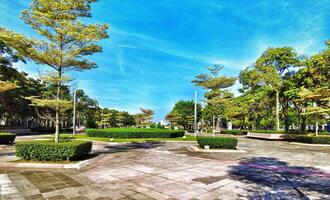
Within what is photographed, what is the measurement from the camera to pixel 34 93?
49781mm

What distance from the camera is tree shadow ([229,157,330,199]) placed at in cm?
704

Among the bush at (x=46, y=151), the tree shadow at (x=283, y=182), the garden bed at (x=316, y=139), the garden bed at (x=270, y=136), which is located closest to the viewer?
the tree shadow at (x=283, y=182)

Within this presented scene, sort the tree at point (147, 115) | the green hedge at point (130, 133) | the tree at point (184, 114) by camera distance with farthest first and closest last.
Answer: the tree at point (184, 114) → the tree at point (147, 115) → the green hedge at point (130, 133)

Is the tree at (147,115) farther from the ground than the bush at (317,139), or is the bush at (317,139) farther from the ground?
the tree at (147,115)

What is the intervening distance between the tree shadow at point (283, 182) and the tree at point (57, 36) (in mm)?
10198

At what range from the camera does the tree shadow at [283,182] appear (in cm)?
704

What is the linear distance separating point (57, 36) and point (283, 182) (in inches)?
523

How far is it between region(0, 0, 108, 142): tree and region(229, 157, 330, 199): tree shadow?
10.2m

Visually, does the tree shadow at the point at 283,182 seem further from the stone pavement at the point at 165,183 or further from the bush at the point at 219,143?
the bush at the point at 219,143

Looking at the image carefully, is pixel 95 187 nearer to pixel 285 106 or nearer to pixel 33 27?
pixel 33 27

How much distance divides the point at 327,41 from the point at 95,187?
31994 mm

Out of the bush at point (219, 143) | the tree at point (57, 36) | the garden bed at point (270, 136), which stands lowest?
the garden bed at point (270, 136)

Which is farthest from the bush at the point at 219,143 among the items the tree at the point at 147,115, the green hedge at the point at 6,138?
the tree at the point at 147,115

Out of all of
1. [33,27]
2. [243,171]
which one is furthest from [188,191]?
[33,27]
